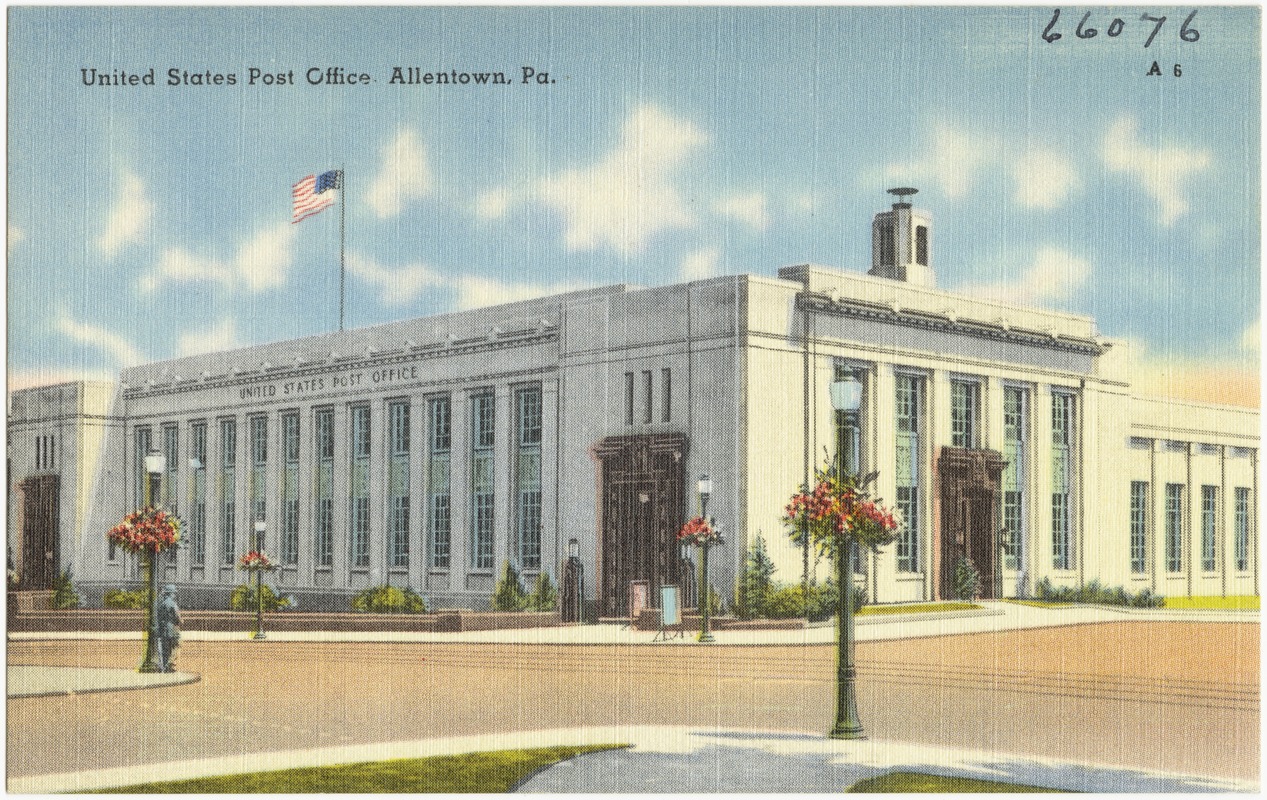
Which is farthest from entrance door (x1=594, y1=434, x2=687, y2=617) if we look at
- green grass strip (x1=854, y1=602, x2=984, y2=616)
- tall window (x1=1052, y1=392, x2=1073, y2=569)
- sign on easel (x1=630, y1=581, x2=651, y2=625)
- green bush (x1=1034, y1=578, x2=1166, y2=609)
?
tall window (x1=1052, y1=392, x2=1073, y2=569)

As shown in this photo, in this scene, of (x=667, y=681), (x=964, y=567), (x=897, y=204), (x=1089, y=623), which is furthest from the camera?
(x=964, y=567)

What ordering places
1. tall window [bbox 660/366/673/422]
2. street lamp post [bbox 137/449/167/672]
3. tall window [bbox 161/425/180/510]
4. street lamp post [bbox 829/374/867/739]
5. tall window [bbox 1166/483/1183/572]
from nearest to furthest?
1. street lamp post [bbox 829/374/867/739]
2. street lamp post [bbox 137/449/167/672]
3. tall window [bbox 660/366/673/422]
4. tall window [bbox 1166/483/1183/572]
5. tall window [bbox 161/425/180/510]

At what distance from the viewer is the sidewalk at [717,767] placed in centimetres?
1670

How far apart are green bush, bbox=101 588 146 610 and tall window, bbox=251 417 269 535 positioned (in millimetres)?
5432

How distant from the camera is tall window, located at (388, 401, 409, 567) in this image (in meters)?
43.5

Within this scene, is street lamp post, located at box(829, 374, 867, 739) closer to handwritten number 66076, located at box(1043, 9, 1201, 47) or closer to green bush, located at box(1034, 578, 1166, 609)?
handwritten number 66076, located at box(1043, 9, 1201, 47)

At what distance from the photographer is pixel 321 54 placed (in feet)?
71.5

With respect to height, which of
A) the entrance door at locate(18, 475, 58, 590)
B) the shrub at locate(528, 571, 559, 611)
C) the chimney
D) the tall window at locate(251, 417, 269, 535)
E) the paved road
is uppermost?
the chimney

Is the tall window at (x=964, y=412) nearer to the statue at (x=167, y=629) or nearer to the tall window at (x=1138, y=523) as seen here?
the tall window at (x=1138, y=523)

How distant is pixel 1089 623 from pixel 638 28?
18317 mm

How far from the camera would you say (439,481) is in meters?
43.3

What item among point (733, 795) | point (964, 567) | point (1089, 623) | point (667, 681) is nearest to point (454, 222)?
point (667, 681)

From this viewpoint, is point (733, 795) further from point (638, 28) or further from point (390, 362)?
point (390, 362)

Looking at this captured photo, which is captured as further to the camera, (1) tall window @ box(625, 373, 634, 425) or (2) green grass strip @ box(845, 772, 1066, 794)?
(1) tall window @ box(625, 373, 634, 425)
